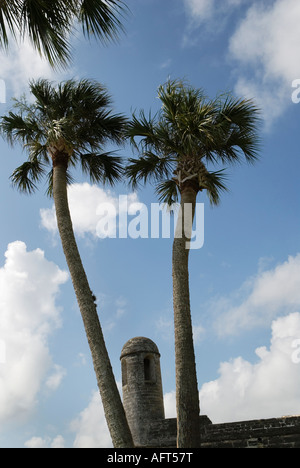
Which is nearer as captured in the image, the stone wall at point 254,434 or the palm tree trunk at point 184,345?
the palm tree trunk at point 184,345

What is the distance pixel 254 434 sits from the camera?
1231 centimetres

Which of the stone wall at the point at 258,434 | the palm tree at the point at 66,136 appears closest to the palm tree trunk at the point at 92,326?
the palm tree at the point at 66,136

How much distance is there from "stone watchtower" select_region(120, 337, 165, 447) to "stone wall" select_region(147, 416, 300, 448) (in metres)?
1.84

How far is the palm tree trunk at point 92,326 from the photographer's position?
30.2 feet

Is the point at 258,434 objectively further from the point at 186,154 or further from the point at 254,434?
the point at 186,154

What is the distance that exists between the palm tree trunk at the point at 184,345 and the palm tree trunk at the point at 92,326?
3.82ft

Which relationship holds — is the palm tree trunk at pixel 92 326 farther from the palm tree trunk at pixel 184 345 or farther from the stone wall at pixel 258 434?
the stone wall at pixel 258 434

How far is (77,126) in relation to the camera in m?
13.3

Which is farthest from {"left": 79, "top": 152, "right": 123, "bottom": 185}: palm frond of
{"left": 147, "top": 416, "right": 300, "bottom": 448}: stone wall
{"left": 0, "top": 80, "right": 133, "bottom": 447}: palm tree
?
{"left": 147, "top": 416, "right": 300, "bottom": 448}: stone wall

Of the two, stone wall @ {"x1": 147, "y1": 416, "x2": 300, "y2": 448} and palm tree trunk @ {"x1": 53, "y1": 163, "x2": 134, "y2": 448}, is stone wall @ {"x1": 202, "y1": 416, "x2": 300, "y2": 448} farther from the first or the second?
palm tree trunk @ {"x1": 53, "y1": 163, "x2": 134, "y2": 448}

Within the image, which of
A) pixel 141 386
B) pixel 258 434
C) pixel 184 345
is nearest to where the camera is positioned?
pixel 184 345

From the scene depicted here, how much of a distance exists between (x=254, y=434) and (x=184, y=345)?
424cm

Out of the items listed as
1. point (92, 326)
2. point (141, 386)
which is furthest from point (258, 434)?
point (92, 326)
